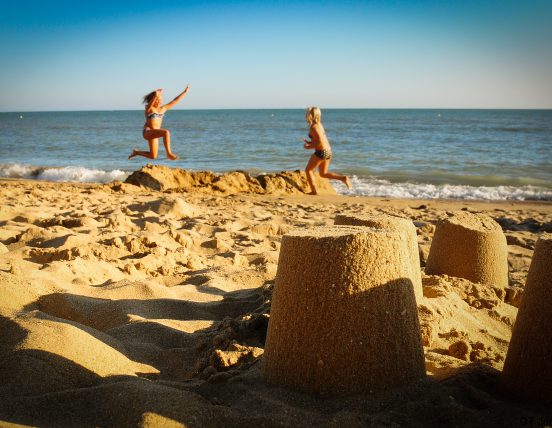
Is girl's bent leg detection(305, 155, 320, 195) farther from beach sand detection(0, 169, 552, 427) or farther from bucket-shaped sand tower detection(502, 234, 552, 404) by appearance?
bucket-shaped sand tower detection(502, 234, 552, 404)

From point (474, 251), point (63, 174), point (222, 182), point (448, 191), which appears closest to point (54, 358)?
point (474, 251)

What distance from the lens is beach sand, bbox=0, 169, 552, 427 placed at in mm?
1727

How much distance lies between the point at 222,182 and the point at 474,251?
678 centimetres

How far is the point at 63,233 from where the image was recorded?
4.80m

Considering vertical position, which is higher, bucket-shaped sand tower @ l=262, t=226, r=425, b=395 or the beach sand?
bucket-shaped sand tower @ l=262, t=226, r=425, b=395

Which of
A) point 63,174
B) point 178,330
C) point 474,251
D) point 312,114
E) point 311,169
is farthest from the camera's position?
point 63,174

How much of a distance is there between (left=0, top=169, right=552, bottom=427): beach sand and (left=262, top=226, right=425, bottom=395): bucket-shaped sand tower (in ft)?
0.23

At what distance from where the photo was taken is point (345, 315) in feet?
6.00

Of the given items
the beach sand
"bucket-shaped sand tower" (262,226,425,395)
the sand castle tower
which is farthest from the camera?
the sand castle tower

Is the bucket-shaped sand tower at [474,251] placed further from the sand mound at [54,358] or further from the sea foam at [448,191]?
the sea foam at [448,191]

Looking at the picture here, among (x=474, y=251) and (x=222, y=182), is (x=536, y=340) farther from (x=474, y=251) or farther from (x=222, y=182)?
(x=222, y=182)

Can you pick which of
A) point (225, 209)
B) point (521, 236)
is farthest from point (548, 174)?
point (225, 209)

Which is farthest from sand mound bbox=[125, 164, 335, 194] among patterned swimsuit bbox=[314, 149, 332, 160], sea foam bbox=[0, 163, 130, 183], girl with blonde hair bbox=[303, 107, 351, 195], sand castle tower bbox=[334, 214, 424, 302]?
sand castle tower bbox=[334, 214, 424, 302]

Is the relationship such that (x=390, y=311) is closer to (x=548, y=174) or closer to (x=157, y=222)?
(x=157, y=222)
